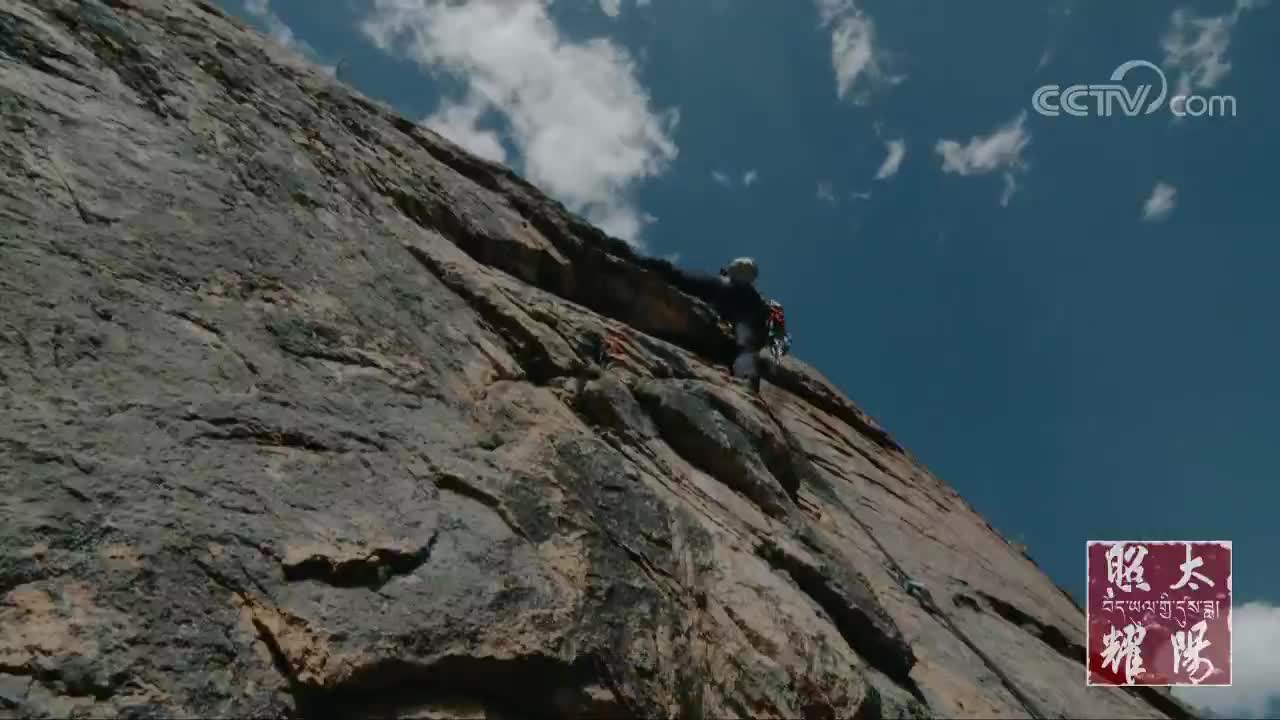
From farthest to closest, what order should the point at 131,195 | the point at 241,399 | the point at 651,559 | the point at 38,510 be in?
the point at 651,559
the point at 131,195
the point at 241,399
the point at 38,510

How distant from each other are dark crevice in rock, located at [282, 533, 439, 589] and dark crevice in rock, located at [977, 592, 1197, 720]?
8.46m

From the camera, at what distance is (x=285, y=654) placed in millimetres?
3643

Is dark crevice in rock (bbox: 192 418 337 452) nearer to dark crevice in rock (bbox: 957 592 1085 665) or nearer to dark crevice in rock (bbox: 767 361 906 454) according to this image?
dark crevice in rock (bbox: 957 592 1085 665)

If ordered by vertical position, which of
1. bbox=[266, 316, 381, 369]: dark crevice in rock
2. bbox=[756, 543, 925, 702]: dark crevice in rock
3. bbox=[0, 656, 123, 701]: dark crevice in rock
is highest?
bbox=[266, 316, 381, 369]: dark crevice in rock

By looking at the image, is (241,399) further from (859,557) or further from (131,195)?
(859,557)

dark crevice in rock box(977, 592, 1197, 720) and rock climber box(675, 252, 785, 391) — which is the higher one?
rock climber box(675, 252, 785, 391)

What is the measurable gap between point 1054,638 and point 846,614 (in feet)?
17.9

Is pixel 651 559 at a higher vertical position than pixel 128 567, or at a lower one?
higher

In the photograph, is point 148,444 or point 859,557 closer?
point 148,444

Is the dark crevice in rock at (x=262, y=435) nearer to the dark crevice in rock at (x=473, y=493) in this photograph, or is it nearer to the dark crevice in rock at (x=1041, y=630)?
the dark crevice in rock at (x=473, y=493)

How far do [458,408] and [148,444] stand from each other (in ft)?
6.39

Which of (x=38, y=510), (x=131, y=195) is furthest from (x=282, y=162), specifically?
(x=38, y=510)

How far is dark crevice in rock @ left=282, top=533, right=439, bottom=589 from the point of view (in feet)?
13.0

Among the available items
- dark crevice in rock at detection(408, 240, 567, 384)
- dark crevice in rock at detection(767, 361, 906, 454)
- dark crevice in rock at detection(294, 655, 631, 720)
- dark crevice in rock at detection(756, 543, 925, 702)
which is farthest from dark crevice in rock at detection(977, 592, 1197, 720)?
dark crevice in rock at detection(294, 655, 631, 720)
